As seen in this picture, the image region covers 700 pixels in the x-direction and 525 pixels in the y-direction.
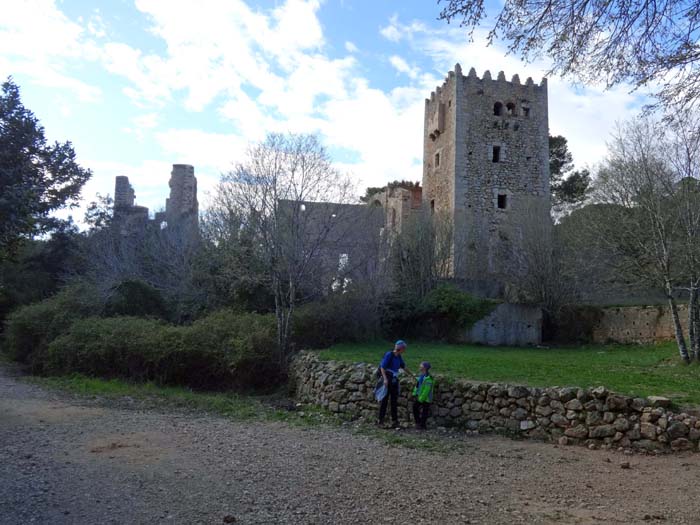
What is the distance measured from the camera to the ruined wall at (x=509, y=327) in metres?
22.7

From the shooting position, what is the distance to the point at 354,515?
5.68m

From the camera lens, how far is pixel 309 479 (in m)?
6.89

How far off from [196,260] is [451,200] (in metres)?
17.0

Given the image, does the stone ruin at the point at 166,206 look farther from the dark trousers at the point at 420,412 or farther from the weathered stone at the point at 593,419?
the weathered stone at the point at 593,419

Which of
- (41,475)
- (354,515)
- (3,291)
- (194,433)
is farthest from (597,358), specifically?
(3,291)

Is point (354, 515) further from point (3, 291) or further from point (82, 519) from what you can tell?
point (3, 291)

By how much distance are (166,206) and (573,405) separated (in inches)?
1318

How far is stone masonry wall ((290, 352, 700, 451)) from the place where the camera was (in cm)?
844

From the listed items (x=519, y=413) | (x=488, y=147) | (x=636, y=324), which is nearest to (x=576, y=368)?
(x=519, y=413)

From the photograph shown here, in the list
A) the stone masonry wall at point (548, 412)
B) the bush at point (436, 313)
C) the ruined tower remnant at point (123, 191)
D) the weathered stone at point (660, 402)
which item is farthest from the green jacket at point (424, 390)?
the ruined tower remnant at point (123, 191)

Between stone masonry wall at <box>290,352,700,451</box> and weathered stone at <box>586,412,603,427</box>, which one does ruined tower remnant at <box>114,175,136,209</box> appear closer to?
stone masonry wall at <box>290,352,700,451</box>

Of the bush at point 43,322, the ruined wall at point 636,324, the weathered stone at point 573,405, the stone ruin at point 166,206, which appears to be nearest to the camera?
the weathered stone at point 573,405

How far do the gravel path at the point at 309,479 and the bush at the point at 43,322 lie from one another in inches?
360

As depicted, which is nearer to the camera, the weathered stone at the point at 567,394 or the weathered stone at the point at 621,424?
the weathered stone at the point at 621,424
